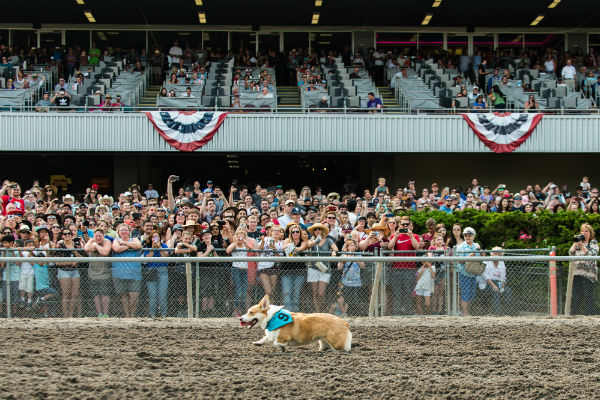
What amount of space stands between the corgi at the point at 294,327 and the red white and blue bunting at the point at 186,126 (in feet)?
58.2

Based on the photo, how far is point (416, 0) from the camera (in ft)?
101

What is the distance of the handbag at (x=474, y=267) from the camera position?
35.3 ft

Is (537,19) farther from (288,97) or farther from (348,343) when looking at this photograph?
(348,343)

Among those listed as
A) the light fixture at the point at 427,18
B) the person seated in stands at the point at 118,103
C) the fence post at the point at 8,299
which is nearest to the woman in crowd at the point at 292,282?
the fence post at the point at 8,299

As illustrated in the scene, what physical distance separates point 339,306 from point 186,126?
1622 cm

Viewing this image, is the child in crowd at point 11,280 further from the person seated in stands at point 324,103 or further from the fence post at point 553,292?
the person seated in stands at point 324,103

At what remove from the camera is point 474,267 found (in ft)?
35.3

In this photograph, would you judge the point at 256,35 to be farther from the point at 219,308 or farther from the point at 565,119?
the point at 219,308

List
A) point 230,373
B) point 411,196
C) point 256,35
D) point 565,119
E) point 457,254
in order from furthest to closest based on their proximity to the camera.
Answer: point 256,35, point 565,119, point 411,196, point 457,254, point 230,373

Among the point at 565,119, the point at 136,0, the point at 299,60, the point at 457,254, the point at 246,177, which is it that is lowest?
the point at 457,254

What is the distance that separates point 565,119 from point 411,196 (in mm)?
9881

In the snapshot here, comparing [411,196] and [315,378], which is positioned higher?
[411,196]

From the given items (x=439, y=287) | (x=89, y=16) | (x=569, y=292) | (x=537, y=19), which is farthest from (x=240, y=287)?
(x=537, y=19)

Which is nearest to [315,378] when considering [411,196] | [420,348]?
[420,348]
